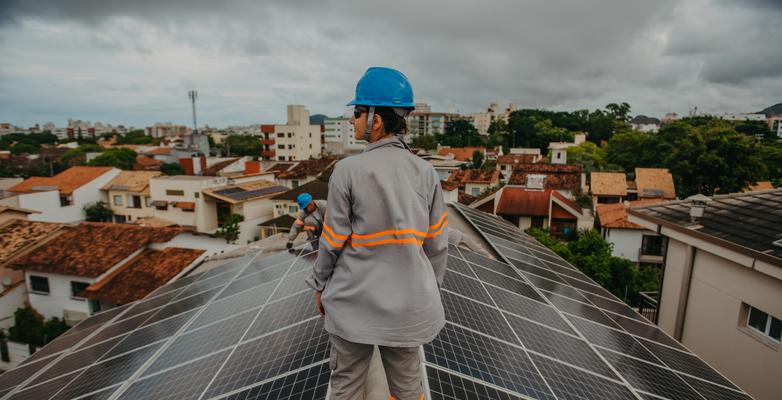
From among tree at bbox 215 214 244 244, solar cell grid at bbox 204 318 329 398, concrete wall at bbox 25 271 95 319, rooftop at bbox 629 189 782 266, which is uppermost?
rooftop at bbox 629 189 782 266

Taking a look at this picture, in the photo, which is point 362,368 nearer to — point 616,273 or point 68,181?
point 616,273

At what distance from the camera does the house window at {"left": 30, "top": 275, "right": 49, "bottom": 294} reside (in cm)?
1920

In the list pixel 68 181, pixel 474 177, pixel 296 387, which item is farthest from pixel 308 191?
pixel 296 387

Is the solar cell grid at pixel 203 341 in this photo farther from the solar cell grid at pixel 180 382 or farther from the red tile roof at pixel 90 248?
the red tile roof at pixel 90 248

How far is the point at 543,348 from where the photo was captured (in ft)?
15.0

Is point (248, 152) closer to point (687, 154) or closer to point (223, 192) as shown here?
point (223, 192)

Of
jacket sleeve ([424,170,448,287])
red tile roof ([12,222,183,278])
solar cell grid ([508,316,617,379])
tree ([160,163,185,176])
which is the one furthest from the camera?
tree ([160,163,185,176])

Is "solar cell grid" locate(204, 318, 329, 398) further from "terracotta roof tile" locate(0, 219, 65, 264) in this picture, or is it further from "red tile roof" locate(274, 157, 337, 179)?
"red tile roof" locate(274, 157, 337, 179)

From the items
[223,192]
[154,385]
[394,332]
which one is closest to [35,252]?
[223,192]

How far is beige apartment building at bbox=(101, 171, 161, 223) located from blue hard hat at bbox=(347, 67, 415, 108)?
42603mm

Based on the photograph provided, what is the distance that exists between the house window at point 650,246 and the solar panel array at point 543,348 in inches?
822

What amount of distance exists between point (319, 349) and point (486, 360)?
5.52ft

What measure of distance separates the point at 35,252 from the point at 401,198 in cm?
2586

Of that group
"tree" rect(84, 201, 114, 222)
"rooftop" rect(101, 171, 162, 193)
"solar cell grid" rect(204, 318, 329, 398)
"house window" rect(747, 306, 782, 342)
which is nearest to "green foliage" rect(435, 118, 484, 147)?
"rooftop" rect(101, 171, 162, 193)
